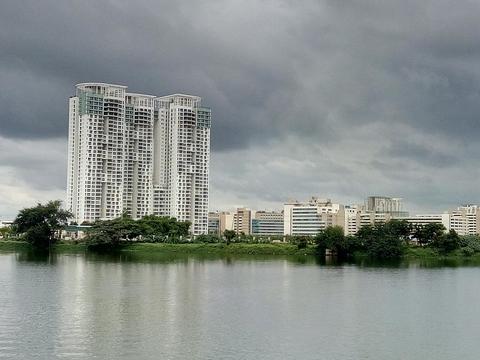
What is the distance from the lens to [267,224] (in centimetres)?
17975

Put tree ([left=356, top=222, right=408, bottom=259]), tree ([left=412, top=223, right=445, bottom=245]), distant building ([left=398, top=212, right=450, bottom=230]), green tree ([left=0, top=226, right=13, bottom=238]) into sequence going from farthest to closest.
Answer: distant building ([left=398, top=212, right=450, bottom=230]) < green tree ([left=0, top=226, right=13, bottom=238]) < tree ([left=412, top=223, right=445, bottom=245]) < tree ([left=356, top=222, right=408, bottom=259])

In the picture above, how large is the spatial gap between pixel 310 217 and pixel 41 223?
251 ft

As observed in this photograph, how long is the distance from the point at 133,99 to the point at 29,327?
267 ft

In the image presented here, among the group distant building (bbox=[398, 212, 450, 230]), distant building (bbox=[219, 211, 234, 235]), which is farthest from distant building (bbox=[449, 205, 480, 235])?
distant building (bbox=[219, 211, 234, 235])

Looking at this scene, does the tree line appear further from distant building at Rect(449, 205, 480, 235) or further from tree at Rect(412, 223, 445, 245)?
distant building at Rect(449, 205, 480, 235)

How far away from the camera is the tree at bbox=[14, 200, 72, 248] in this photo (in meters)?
83.2

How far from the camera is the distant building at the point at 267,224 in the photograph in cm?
17862

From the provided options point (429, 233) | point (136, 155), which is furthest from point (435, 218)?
point (136, 155)

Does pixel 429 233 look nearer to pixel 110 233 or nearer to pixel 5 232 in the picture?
pixel 110 233

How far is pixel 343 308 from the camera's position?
1226 inches

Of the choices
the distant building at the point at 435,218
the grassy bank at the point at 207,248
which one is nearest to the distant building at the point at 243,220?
the distant building at the point at 435,218

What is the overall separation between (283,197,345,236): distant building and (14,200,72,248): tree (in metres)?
71.0

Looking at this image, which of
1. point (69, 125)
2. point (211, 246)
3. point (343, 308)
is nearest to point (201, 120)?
point (69, 125)

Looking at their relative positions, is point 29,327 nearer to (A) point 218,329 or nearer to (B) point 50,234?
(A) point 218,329
